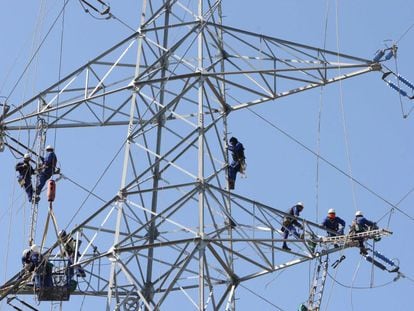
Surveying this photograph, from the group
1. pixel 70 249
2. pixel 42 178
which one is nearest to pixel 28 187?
pixel 42 178

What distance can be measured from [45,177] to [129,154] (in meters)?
5.20

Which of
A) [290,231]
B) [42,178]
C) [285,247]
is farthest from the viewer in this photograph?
[42,178]

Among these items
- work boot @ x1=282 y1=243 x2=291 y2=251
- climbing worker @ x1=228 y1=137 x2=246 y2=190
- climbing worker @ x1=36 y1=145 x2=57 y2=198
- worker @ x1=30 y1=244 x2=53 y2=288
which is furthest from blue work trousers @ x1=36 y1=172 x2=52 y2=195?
work boot @ x1=282 y1=243 x2=291 y2=251

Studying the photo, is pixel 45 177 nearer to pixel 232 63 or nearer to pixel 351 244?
pixel 232 63

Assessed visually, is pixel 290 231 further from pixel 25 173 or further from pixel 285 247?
pixel 25 173

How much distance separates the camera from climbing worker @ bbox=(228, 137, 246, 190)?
41031 mm

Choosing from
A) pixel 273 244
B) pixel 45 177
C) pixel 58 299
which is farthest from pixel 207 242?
pixel 45 177

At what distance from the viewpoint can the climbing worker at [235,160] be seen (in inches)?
1615

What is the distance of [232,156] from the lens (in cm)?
4184

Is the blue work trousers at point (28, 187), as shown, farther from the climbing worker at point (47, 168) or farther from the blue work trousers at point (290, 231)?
the blue work trousers at point (290, 231)

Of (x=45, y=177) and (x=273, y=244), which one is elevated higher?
(x=45, y=177)

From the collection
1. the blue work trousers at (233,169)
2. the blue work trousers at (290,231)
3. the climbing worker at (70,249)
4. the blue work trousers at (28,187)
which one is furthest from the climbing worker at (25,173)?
the blue work trousers at (290,231)

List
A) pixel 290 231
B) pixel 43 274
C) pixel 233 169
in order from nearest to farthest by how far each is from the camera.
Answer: pixel 290 231 → pixel 43 274 → pixel 233 169

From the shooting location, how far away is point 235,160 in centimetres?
4166
